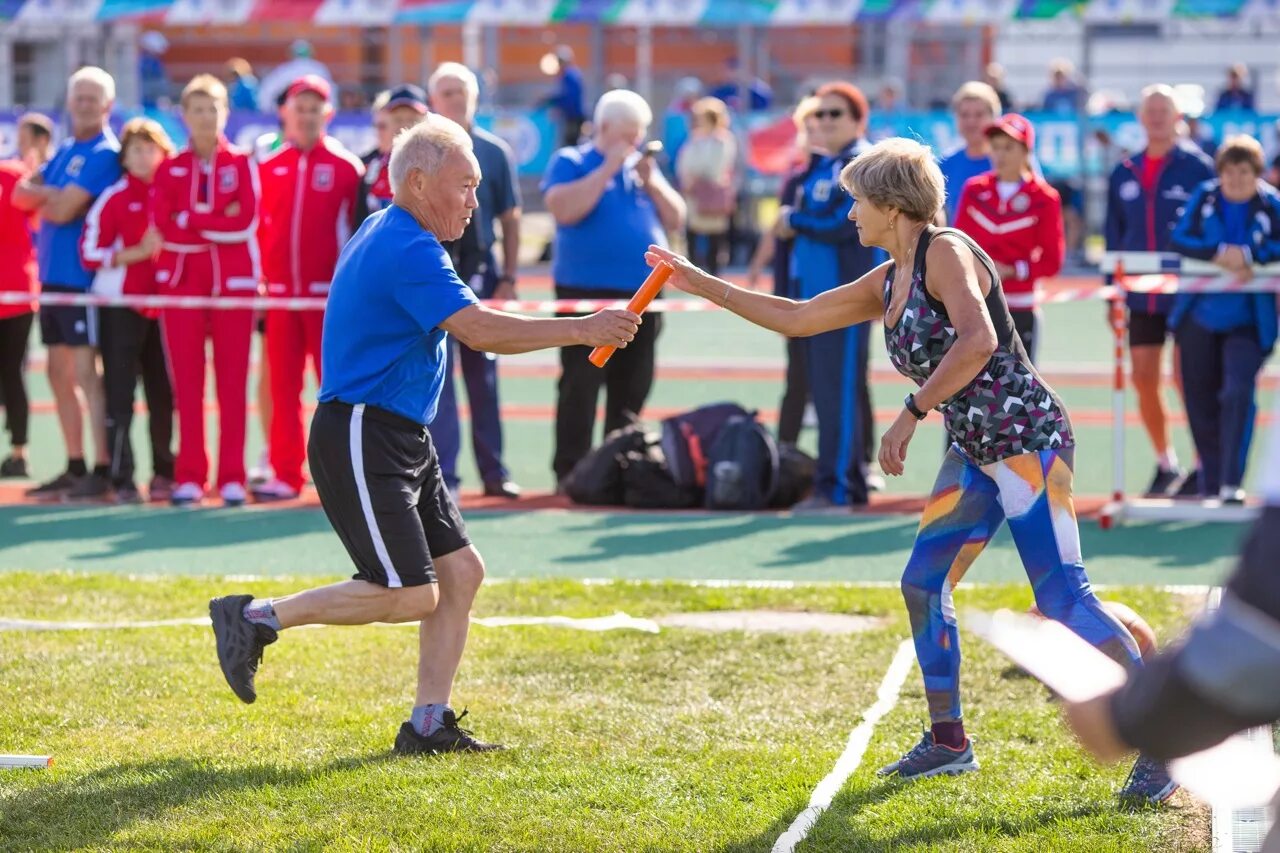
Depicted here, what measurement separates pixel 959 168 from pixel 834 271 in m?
1.35

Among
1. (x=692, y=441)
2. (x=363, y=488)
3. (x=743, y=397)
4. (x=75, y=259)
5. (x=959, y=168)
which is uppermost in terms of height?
(x=959, y=168)

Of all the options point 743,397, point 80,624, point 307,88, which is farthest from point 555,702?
point 743,397

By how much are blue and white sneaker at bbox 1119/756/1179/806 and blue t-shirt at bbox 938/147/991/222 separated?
19.9 feet

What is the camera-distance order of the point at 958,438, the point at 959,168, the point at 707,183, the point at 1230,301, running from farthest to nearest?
the point at 707,183, the point at 959,168, the point at 1230,301, the point at 958,438

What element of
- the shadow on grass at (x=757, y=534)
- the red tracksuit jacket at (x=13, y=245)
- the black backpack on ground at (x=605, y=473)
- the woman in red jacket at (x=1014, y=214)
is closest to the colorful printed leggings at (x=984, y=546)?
the shadow on grass at (x=757, y=534)

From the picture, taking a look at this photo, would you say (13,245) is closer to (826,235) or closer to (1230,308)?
(826,235)

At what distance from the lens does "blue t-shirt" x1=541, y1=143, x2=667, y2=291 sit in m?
11.0

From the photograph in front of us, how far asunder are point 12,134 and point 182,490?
16858 millimetres

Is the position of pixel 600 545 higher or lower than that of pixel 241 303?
lower

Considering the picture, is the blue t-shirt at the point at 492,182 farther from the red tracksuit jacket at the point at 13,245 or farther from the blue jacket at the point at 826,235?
the red tracksuit jacket at the point at 13,245

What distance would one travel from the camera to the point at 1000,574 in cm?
895

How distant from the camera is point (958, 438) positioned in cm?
549

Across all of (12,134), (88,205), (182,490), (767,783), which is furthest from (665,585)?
(12,134)

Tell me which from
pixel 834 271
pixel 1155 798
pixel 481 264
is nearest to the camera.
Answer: pixel 1155 798
